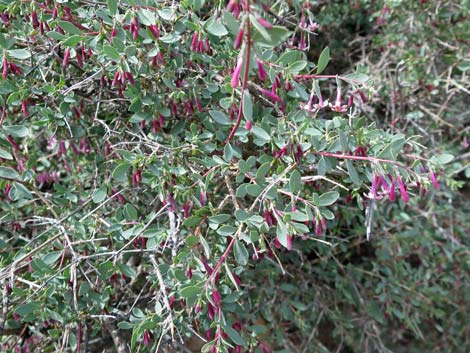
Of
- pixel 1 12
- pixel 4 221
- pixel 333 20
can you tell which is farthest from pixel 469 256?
pixel 1 12

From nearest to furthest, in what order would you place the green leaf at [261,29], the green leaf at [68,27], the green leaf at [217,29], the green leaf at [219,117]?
the green leaf at [261,29] < the green leaf at [217,29] < the green leaf at [68,27] < the green leaf at [219,117]

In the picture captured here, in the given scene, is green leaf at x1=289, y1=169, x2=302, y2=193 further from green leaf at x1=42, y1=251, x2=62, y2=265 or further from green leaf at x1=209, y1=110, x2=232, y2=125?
green leaf at x1=42, y1=251, x2=62, y2=265

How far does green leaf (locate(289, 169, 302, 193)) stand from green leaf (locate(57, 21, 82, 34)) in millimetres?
671

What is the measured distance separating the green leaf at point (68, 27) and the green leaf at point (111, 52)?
124 mm

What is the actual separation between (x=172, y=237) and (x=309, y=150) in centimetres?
44

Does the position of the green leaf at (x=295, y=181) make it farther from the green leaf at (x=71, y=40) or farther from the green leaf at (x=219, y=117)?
the green leaf at (x=71, y=40)

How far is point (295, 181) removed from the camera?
4.20ft

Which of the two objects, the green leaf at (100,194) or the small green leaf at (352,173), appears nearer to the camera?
the small green leaf at (352,173)

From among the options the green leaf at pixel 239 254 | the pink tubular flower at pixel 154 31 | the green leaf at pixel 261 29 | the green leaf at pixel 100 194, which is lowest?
the green leaf at pixel 100 194

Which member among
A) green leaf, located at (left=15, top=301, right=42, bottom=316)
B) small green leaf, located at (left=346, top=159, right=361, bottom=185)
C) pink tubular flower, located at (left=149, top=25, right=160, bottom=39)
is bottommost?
green leaf, located at (left=15, top=301, right=42, bottom=316)

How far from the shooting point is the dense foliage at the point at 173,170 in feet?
4.37

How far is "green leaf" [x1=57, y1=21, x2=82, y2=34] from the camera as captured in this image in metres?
1.36

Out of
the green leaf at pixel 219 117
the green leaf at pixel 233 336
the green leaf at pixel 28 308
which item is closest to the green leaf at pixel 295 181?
the green leaf at pixel 219 117

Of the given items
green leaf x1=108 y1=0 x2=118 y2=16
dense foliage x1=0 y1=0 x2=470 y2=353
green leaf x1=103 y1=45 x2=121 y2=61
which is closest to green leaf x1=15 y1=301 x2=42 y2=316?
dense foliage x1=0 y1=0 x2=470 y2=353
